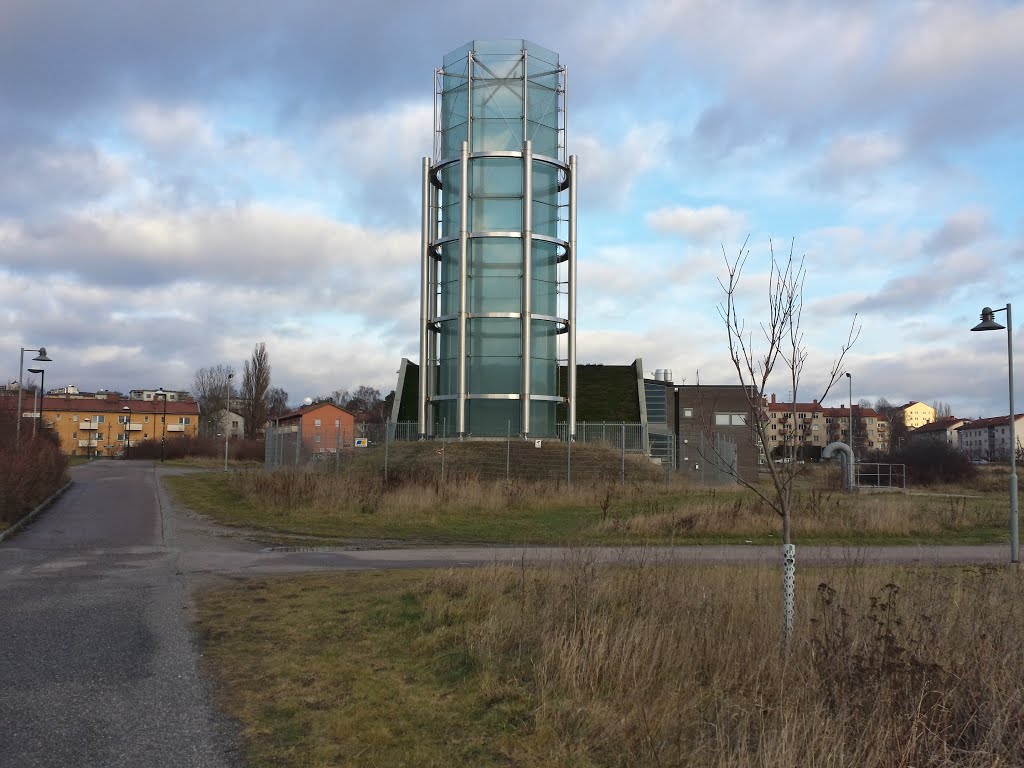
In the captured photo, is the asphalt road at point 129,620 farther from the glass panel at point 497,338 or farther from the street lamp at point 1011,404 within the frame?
the glass panel at point 497,338

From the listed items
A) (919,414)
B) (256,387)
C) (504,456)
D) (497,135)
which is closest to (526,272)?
(497,135)

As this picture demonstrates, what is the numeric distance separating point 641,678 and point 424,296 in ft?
113

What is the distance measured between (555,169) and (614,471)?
15.5 meters

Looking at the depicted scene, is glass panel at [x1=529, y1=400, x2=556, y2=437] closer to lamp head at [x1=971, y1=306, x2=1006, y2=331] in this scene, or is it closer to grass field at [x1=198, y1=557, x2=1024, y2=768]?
lamp head at [x1=971, y1=306, x2=1006, y2=331]

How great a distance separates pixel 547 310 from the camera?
126ft

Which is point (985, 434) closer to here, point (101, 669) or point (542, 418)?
point (542, 418)

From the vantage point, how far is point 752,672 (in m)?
5.64

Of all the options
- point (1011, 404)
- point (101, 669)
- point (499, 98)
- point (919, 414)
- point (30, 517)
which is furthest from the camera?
point (919, 414)

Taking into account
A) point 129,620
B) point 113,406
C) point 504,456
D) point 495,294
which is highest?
point 495,294

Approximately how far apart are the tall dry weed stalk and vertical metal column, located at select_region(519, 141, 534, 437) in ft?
93.7

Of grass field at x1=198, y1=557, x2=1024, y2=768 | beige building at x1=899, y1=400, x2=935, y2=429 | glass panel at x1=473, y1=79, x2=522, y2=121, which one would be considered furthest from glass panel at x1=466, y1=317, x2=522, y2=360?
beige building at x1=899, y1=400, x2=935, y2=429

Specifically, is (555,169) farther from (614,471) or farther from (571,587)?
(571,587)

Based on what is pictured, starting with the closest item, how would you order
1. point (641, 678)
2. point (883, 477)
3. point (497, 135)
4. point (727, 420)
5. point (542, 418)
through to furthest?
1. point (641, 678)
2. point (542, 418)
3. point (497, 135)
4. point (883, 477)
5. point (727, 420)

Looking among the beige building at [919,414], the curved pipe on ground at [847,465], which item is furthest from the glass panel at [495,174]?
the beige building at [919,414]
